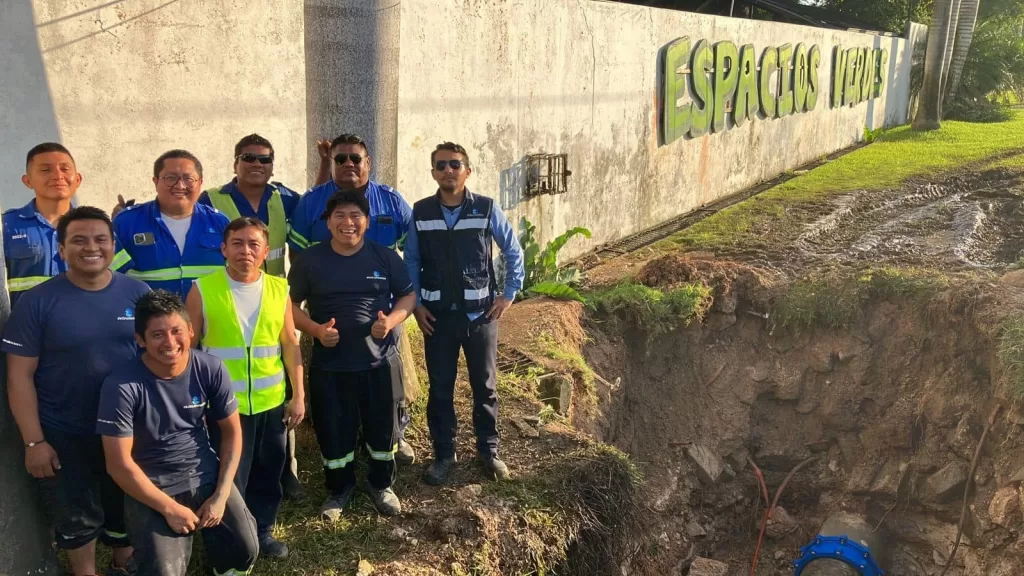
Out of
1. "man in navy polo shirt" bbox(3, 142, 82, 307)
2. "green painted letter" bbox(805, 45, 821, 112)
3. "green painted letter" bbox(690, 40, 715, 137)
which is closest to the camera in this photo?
"man in navy polo shirt" bbox(3, 142, 82, 307)

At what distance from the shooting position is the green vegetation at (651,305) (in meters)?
8.66

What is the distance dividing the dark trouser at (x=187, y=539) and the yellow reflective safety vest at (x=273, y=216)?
133cm

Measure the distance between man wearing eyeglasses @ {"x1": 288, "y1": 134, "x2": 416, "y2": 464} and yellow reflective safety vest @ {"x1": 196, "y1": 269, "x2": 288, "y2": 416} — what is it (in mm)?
594

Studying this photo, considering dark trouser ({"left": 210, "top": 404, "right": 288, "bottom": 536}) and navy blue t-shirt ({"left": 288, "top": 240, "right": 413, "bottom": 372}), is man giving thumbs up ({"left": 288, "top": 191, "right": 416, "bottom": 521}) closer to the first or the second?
navy blue t-shirt ({"left": 288, "top": 240, "right": 413, "bottom": 372})

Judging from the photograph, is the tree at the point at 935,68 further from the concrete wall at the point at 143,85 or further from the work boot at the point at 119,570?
the work boot at the point at 119,570

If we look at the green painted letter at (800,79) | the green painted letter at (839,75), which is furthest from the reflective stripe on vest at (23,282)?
the green painted letter at (839,75)

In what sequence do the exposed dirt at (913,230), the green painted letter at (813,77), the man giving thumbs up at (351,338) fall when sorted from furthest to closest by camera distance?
the green painted letter at (813,77)
the exposed dirt at (913,230)
the man giving thumbs up at (351,338)

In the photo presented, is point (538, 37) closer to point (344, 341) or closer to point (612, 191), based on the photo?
point (612, 191)

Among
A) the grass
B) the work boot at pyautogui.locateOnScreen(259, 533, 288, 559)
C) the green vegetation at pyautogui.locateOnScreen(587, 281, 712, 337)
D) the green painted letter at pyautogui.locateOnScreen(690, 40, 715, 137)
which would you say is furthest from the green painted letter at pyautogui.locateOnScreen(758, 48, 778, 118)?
the work boot at pyautogui.locateOnScreen(259, 533, 288, 559)

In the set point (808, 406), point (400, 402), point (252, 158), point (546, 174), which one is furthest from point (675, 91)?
point (252, 158)

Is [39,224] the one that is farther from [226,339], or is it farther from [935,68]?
[935,68]

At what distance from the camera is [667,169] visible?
1283cm

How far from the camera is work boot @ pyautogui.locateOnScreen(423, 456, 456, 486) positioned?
4.94 metres

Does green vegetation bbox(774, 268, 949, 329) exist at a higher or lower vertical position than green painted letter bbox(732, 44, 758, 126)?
lower
